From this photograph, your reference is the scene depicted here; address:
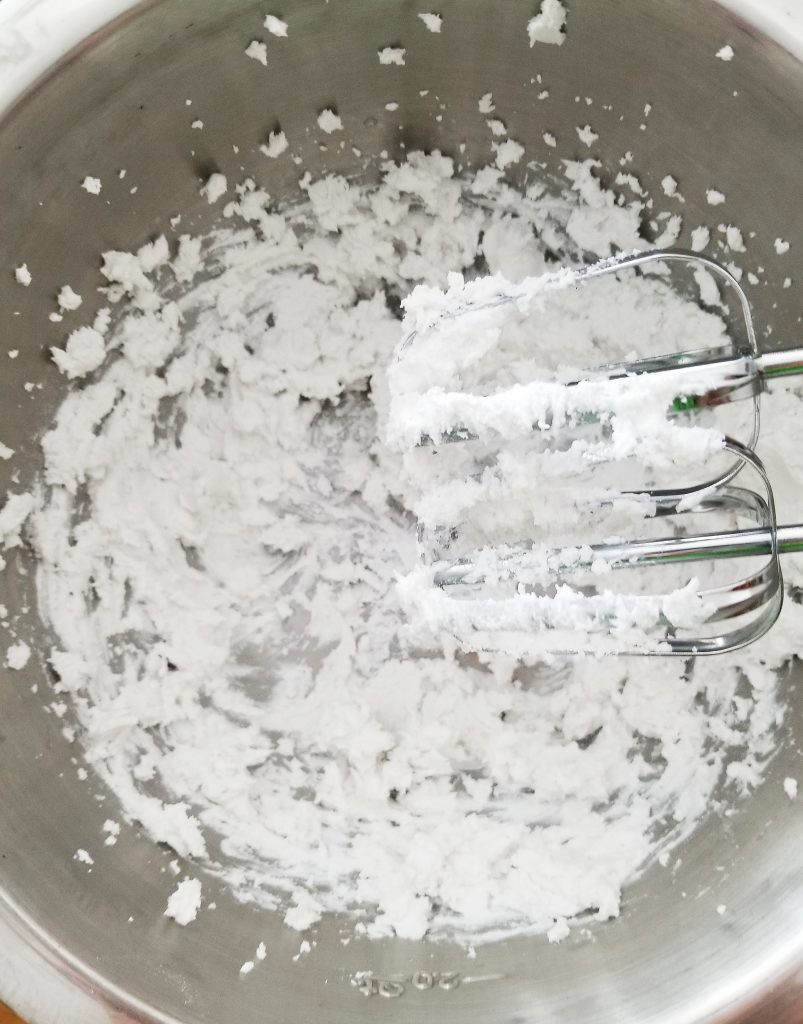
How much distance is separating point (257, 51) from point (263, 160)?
0.13 metres

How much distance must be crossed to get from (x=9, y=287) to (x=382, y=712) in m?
0.65

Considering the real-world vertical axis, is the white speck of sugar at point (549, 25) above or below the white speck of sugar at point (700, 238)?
above

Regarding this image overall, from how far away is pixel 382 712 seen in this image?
106 centimetres

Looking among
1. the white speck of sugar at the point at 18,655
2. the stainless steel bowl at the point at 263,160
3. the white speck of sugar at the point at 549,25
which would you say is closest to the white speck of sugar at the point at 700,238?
the stainless steel bowl at the point at 263,160

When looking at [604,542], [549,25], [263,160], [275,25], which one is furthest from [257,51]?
[604,542]

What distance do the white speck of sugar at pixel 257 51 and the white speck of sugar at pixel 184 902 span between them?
2.95 feet

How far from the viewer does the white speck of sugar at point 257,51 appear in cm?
86

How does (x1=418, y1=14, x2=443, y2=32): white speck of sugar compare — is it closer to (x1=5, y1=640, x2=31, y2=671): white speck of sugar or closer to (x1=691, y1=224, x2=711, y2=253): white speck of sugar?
(x1=691, y1=224, x2=711, y2=253): white speck of sugar

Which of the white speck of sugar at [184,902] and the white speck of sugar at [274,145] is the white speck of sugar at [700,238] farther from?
the white speck of sugar at [184,902]

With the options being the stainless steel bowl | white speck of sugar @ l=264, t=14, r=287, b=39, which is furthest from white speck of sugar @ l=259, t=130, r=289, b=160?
white speck of sugar @ l=264, t=14, r=287, b=39

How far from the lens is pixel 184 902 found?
0.91 meters

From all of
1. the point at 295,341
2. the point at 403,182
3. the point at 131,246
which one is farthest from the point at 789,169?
the point at 131,246

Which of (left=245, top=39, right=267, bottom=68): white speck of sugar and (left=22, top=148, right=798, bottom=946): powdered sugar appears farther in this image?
(left=22, top=148, right=798, bottom=946): powdered sugar

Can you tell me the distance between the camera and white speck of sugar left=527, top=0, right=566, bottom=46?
84 cm
